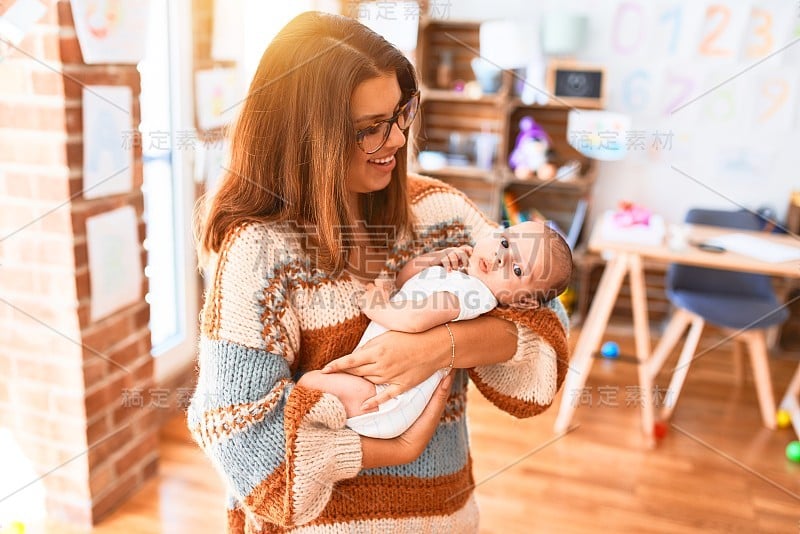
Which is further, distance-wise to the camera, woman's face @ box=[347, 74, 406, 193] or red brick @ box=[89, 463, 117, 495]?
red brick @ box=[89, 463, 117, 495]

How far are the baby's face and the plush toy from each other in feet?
8.50

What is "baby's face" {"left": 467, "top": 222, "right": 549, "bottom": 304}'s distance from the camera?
1235 mm

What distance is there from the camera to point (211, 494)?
2326 mm

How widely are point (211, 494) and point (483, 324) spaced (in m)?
1.56

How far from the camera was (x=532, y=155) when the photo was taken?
12.4 feet

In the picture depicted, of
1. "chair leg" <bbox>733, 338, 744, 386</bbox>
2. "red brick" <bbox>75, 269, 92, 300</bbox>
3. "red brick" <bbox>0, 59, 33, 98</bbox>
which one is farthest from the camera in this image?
"chair leg" <bbox>733, 338, 744, 386</bbox>

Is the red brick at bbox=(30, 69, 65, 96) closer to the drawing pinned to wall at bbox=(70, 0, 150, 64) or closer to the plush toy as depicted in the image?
the drawing pinned to wall at bbox=(70, 0, 150, 64)

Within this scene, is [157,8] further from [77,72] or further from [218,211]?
[218,211]

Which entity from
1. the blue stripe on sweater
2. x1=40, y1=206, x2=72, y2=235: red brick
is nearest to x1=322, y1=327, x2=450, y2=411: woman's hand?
the blue stripe on sweater

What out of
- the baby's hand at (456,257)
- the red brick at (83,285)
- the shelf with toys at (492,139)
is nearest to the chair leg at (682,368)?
the shelf with toys at (492,139)

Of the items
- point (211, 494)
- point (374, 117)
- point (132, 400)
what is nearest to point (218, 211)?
point (374, 117)

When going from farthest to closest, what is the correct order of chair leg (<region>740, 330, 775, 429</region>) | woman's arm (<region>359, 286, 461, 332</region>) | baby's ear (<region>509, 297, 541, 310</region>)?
chair leg (<region>740, 330, 775, 429</region>)
baby's ear (<region>509, 297, 541, 310</region>)
woman's arm (<region>359, 286, 461, 332</region>)

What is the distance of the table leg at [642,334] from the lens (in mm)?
2729

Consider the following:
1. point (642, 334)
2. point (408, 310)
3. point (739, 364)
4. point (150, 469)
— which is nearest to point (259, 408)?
point (408, 310)
